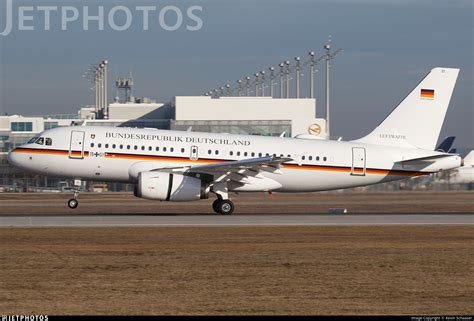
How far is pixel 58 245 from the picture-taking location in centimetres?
2806

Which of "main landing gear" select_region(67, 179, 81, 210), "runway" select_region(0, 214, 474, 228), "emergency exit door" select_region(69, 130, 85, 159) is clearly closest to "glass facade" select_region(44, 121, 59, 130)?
"main landing gear" select_region(67, 179, 81, 210)

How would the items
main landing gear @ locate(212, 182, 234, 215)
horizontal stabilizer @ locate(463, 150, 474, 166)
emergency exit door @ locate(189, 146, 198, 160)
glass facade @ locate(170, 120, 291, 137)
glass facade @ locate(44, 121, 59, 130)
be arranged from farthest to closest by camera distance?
glass facade @ locate(44, 121, 59, 130), glass facade @ locate(170, 120, 291, 137), horizontal stabilizer @ locate(463, 150, 474, 166), main landing gear @ locate(212, 182, 234, 215), emergency exit door @ locate(189, 146, 198, 160)

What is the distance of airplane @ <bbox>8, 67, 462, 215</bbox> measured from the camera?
1629 inches

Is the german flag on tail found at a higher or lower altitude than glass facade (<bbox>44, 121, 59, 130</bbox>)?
higher

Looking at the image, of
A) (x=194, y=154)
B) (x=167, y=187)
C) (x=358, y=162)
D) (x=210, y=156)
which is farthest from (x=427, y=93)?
(x=167, y=187)

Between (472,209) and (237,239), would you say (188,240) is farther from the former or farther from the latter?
(472,209)

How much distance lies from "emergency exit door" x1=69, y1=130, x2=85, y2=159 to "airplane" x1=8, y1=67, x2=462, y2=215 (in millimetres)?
47

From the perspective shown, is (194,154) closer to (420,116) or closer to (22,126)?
(420,116)

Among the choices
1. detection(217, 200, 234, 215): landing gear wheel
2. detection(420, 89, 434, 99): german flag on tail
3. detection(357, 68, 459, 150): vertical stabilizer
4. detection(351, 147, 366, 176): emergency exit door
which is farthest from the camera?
detection(420, 89, 434, 99): german flag on tail

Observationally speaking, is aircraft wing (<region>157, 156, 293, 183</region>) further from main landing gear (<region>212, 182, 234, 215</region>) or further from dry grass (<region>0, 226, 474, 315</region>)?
dry grass (<region>0, 226, 474, 315</region>)

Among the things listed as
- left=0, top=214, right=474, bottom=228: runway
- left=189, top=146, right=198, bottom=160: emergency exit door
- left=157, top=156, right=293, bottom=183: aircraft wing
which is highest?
left=189, top=146, right=198, bottom=160: emergency exit door

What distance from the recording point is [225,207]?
42.6m

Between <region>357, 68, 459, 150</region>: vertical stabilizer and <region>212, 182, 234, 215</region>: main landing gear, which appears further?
<region>357, 68, 459, 150</region>: vertical stabilizer

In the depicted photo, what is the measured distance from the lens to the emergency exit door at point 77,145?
4184 cm
